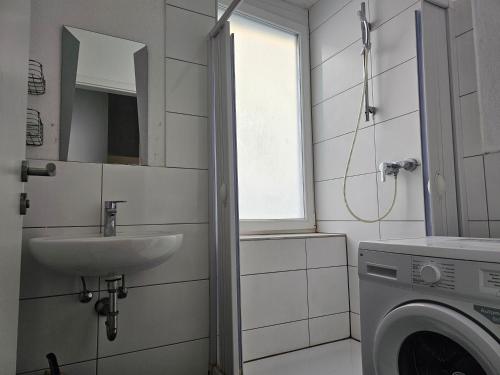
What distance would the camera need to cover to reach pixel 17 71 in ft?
3.02

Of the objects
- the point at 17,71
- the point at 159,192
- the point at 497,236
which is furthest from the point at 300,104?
the point at 17,71

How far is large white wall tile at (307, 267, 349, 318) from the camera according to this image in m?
2.06

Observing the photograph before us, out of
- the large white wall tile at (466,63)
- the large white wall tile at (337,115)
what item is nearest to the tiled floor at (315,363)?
the large white wall tile at (337,115)

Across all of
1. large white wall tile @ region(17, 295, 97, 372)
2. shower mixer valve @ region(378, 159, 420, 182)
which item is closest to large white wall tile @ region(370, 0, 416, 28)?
shower mixer valve @ region(378, 159, 420, 182)

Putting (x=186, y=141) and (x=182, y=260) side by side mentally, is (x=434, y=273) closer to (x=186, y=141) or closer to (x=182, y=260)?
(x=182, y=260)

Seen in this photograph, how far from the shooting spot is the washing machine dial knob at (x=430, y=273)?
0.92 m

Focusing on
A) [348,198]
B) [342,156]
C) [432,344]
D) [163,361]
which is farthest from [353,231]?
[163,361]

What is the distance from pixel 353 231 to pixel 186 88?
51.4 inches

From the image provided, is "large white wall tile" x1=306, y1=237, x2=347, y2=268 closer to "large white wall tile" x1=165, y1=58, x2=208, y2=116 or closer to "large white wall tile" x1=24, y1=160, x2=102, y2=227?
"large white wall tile" x1=165, y1=58, x2=208, y2=116

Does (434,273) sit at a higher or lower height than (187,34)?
lower

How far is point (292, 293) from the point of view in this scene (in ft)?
6.56

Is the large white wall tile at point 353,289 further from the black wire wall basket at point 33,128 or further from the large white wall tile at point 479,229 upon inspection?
the black wire wall basket at point 33,128

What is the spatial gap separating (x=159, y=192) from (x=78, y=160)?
38 cm

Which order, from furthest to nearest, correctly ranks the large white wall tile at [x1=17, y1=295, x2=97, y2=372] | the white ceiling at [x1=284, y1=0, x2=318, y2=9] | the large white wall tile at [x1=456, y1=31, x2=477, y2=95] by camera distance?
the white ceiling at [x1=284, y1=0, x2=318, y2=9] < the large white wall tile at [x1=456, y1=31, x2=477, y2=95] < the large white wall tile at [x1=17, y1=295, x2=97, y2=372]
